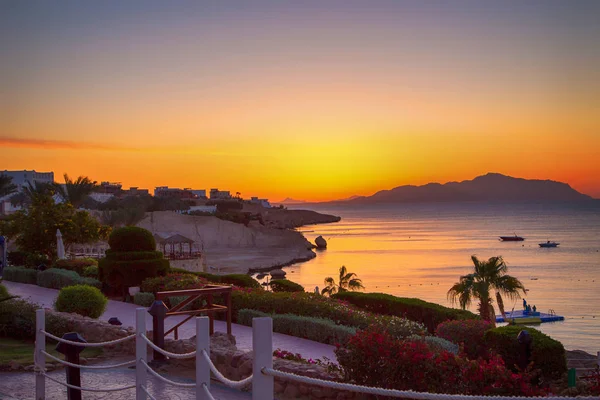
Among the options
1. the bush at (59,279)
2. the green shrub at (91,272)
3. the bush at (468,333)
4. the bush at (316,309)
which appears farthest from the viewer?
the green shrub at (91,272)

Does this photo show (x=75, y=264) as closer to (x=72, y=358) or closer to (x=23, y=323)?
(x=23, y=323)

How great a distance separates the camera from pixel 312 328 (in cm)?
1538

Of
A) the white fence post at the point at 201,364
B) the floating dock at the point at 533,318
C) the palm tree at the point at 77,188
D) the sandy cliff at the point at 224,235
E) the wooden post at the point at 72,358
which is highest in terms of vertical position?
the palm tree at the point at 77,188

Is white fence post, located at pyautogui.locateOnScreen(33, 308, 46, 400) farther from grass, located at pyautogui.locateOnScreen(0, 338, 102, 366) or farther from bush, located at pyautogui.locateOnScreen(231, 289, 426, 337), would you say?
bush, located at pyautogui.locateOnScreen(231, 289, 426, 337)

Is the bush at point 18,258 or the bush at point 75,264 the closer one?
the bush at point 75,264

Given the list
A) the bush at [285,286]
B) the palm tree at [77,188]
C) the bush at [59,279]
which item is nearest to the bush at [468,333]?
the bush at [285,286]

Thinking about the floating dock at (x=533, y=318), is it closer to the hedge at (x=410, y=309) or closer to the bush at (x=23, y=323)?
the hedge at (x=410, y=309)

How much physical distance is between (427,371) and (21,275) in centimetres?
2238

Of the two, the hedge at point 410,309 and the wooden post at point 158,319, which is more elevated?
the wooden post at point 158,319

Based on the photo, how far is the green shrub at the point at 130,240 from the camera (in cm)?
2273

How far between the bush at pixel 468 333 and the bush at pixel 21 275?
17703 millimetres

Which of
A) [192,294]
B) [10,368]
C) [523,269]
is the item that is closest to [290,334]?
[192,294]

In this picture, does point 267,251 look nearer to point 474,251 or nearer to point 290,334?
point 474,251

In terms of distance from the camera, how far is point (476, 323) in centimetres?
1504
